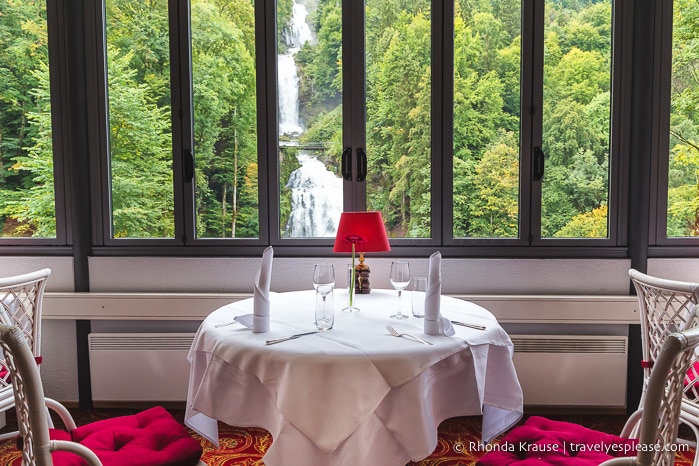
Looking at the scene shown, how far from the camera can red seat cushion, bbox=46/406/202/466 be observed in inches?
56.9

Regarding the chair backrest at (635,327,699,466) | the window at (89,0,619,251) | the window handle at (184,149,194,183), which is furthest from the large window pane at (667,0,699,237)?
Answer: the window handle at (184,149,194,183)

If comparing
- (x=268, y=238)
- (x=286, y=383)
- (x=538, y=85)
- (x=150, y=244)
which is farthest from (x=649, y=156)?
(x=150, y=244)

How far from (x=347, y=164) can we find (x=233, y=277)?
0.96m

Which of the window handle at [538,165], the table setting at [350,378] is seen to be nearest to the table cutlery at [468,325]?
the table setting at [350,378]

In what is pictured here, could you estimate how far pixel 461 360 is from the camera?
167 cm

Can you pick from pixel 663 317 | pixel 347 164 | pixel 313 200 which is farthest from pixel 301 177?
pixel 663 317

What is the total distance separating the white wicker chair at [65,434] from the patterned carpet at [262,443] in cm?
86

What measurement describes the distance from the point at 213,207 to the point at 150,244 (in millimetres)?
440

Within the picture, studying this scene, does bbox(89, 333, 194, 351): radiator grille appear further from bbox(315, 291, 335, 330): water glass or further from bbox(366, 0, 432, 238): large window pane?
bbox(315, 291, 335, 330): water glass

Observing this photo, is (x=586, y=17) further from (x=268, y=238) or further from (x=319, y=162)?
(x=268, y=238)

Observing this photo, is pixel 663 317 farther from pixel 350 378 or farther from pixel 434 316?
pixel 350 378

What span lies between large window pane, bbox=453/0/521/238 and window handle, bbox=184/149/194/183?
1572mm

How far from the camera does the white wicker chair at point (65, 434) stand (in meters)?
1.16

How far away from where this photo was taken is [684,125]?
2996 millimetres
